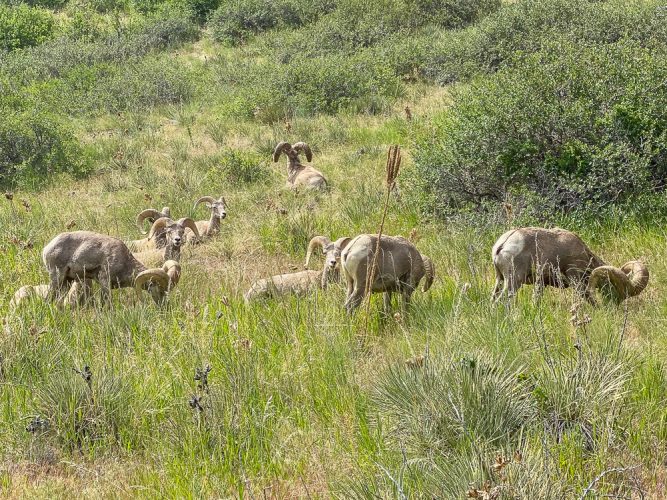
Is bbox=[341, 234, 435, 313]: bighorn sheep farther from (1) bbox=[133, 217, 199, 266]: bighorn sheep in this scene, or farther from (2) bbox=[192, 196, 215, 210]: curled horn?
(2) bbox=[192, 196, 215, 210]: curled horn

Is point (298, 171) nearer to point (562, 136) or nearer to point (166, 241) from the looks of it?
point (166, 241)

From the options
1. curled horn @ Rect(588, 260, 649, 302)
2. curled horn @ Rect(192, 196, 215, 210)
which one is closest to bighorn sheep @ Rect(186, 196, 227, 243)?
curled horn @ Rect(192, 196, 215, 210)

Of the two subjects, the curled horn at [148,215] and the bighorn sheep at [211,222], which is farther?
the bighorn sheep at [211,222]

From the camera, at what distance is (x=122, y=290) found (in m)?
8.26

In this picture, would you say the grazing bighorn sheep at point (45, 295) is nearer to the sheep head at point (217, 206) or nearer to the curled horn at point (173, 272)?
the curled horn at point (173, 272)

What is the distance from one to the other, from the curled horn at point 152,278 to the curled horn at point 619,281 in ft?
12.6

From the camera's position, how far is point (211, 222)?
11070mm

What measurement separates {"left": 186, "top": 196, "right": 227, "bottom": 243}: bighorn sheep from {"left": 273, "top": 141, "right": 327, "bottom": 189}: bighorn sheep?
1.56m

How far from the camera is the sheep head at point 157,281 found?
7444 mm

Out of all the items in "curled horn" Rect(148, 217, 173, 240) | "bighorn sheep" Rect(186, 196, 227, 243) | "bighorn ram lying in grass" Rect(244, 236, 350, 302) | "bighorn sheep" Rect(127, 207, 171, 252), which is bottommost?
"bighorn sheep" Rect(186, 196, 227, 243)

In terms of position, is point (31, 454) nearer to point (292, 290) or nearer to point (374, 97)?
point (292, 290)

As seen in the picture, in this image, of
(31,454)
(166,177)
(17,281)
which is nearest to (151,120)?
(166,177)

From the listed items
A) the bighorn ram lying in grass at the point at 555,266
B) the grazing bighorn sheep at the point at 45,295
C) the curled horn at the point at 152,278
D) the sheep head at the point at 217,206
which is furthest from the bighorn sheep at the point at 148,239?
the bighorn ram lying in grass at the point at 555,266

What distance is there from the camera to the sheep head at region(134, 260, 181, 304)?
744 cm
